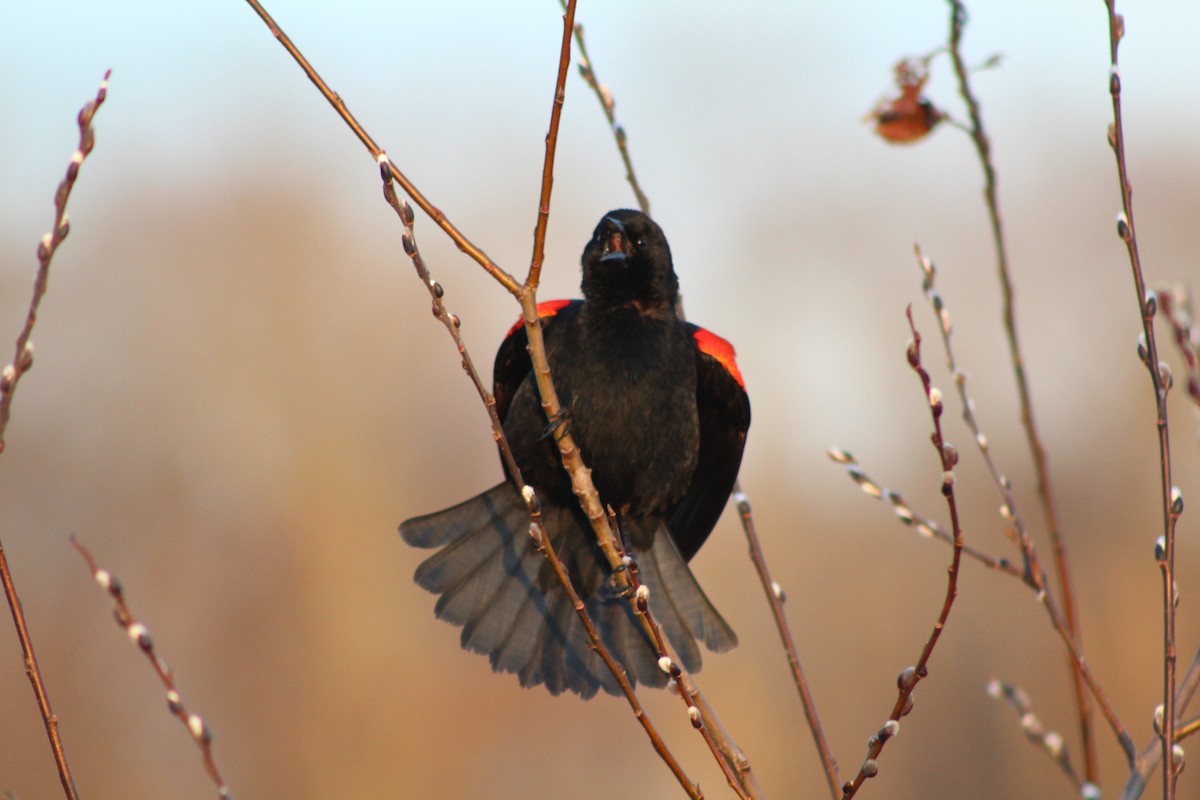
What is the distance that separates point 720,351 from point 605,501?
1.79ft

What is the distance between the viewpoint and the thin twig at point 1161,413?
130 centimetres

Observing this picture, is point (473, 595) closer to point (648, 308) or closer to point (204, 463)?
point (648, 308)

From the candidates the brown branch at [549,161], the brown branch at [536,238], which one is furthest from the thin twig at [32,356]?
the brown branch at [549,161]

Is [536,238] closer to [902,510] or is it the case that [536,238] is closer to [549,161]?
[549,161]

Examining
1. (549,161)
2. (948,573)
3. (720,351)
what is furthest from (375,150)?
(720,351)

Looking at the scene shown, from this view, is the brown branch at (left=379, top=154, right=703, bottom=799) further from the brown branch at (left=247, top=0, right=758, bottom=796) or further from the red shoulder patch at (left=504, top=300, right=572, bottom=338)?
the red shoulder patch at (left=504, top=300, right=572, bottom=338)

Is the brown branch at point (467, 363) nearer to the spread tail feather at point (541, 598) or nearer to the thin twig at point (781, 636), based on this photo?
the thin twig at point (781, 636)

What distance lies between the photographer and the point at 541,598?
9.52 ft

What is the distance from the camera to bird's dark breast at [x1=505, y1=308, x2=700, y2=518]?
2617 mm

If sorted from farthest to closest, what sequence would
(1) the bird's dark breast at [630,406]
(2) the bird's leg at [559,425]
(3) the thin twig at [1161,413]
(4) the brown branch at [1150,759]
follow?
(1) the bird's dark breast at [630,406], (2) the bird's leg at [559,425], (4) the brown branch at [1150,759], (3) the thin twig at [1161,413]

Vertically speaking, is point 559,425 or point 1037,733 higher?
point 559,425

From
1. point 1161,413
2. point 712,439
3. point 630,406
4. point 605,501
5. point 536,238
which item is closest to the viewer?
point 1161,413

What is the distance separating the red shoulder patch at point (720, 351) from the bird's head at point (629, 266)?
0.46 ft

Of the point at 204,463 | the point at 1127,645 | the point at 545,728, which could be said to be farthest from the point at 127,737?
the point at 1127,645
